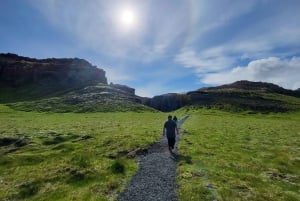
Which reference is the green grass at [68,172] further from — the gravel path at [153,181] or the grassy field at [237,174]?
the grassy field at [237,174]

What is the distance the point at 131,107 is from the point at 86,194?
15801 cm

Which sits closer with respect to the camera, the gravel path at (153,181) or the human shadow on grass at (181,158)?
the gravel path at (153,181)

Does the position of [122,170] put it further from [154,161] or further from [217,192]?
[217,192]

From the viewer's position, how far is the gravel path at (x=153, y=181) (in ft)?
56.9

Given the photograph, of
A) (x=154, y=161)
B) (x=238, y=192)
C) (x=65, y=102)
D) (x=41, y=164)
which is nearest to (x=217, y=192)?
(x=238, y=192)

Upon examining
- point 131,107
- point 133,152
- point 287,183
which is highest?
point 131,107

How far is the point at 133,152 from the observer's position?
3128cm

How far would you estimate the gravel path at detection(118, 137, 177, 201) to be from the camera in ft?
56.9

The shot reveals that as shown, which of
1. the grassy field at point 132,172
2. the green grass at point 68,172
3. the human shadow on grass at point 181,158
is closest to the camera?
the grassy field at point 132,172

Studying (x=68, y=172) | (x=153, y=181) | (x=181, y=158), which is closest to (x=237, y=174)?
(x=181, y=158)

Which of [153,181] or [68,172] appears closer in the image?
[153,181]

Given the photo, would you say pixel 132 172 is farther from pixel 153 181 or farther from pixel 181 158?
pixel 181 158

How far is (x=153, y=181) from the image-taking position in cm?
2023

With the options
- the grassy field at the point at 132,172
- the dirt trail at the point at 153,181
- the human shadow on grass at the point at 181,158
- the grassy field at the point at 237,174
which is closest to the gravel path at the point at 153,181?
the dirt trail at the point at 153,181
